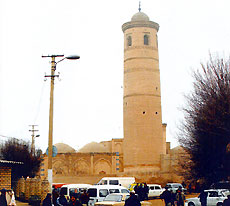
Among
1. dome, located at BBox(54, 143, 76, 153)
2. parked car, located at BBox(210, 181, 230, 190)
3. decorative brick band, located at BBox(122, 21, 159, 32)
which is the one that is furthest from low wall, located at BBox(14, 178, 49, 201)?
dome, located at BBox(54, 143, 76, 153)

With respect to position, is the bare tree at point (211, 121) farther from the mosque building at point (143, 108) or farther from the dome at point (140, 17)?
the dome at point (140, 17)

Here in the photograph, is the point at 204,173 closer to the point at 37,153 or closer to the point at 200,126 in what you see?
the point at 200,126

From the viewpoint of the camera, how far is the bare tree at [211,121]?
1391 centimetres

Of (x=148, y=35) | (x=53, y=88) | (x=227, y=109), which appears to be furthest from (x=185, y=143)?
(x=148, y=35)

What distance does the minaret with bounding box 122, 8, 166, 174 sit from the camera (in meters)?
44.1

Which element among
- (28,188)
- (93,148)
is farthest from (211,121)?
(93,148)

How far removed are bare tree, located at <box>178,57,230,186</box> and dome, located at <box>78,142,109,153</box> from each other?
134ft

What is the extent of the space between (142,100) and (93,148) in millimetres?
16181

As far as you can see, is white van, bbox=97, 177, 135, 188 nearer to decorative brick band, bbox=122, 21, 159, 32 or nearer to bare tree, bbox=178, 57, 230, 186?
bare tree, bbox=178, 57, 230, 186

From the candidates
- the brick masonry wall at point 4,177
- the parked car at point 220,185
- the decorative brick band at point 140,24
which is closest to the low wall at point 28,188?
the brick masonry wall at point 4,177

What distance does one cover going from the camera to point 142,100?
146ft

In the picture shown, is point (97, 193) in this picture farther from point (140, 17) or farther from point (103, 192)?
point (140, 17)

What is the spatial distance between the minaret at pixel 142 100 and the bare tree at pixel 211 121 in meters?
26.5

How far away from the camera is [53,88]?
51.0ft
